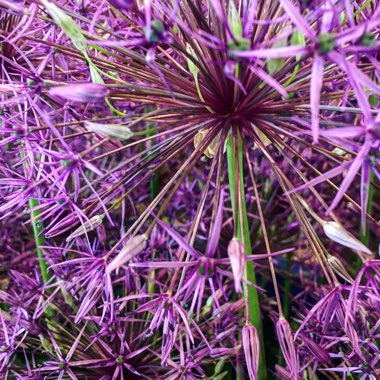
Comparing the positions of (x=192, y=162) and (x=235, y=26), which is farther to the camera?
(x=192, y=162)

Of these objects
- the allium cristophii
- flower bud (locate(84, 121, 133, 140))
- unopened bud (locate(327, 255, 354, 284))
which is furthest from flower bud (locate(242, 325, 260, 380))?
flower bud (locate(84, 121, 133, 140))

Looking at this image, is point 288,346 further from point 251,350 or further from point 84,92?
point 84,92

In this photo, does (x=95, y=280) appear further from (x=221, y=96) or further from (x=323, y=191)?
(x=323, y=191)

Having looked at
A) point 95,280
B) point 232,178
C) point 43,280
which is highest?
point 232,178

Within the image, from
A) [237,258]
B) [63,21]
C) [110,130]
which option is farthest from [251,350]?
[63,21]

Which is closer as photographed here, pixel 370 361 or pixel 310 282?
pixel 370 361

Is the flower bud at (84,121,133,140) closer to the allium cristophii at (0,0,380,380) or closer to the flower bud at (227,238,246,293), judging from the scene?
the allium cristophii at (0,0,380,380)

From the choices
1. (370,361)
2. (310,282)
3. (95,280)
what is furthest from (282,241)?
(95,280)
